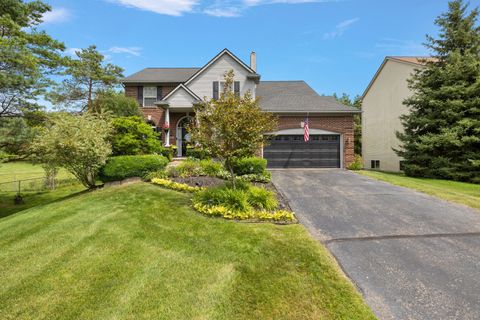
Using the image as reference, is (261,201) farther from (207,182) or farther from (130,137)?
(130,137)

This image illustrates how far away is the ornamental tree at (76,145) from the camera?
8781 mm

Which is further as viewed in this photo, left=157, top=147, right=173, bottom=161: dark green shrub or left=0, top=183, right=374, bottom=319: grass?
left=157, top=147, right=173, bottom=161: dark green shrub

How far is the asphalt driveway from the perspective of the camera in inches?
128

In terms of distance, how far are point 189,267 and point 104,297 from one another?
126 centimetres

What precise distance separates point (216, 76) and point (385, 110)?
14924 millimetres

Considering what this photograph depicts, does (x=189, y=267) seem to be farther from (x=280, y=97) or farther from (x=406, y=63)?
(x=406, y=63)

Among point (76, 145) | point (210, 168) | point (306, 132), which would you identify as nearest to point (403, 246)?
point (210, 168)

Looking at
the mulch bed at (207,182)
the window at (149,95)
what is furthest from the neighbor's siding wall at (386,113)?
the window at (149,95)

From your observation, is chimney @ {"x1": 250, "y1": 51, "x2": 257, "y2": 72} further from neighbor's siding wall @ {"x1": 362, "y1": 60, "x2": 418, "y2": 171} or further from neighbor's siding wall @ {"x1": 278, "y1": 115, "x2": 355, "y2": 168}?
neighbor's siding wall @ {"x1": 362, "y1": 60, "x2": 418, "y2": 171}

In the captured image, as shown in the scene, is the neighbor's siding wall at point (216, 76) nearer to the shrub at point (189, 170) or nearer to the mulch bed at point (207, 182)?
the shrub at point (189, 170)

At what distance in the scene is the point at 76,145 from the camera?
28.8 feet

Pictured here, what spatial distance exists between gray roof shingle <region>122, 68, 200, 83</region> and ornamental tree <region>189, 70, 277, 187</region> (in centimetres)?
1260

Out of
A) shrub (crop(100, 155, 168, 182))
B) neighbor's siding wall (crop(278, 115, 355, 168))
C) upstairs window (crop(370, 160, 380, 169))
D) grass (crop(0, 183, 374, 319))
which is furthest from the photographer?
upstairs window (crop(370, 160, 380, 169))

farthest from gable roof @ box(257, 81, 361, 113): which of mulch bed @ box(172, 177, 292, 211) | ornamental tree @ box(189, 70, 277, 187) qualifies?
ornamental tree @ box(189, 70, 277, 187)
